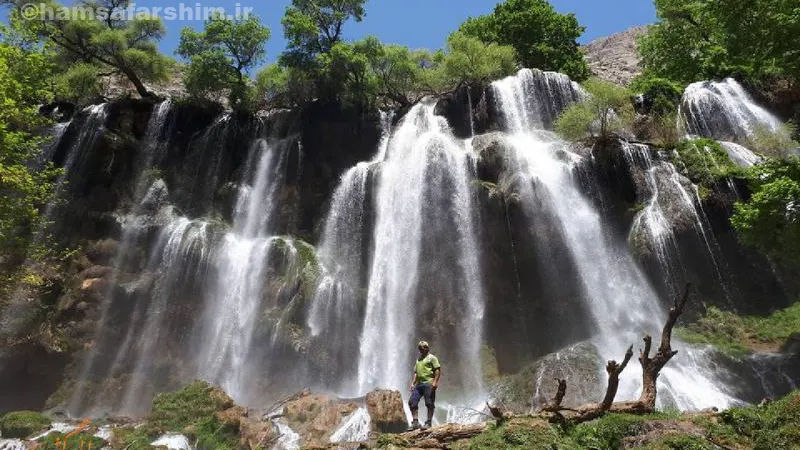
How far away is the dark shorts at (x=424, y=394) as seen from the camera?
9.08 meters

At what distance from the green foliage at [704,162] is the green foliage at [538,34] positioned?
46.0ft

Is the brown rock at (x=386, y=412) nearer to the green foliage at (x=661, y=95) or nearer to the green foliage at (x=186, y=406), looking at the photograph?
the green foliage at (x=186, y=406)

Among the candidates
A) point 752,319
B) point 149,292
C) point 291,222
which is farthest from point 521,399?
point 149,292

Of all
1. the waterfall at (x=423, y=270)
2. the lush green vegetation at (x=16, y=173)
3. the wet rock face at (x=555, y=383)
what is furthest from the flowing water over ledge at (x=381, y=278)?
the lush green vegetation at (x=16, y=173)

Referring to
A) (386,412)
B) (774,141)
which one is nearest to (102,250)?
(386,412)

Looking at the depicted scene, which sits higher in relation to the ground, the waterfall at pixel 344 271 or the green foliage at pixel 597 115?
the green foliage at pixel 597 115

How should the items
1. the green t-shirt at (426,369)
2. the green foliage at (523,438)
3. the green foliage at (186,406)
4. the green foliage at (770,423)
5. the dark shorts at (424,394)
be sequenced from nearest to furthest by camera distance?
the green foliage at (770,423) < the green foliage at (523,438) < the dark shorts at (424,394) < the green t-shirt at (426,369) < the green foliage at (186,406)

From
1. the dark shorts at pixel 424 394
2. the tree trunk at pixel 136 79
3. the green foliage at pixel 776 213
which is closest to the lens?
the dark shorts at pixel 424 394

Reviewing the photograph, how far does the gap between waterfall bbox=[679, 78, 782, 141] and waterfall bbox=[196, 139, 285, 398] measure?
20229mm

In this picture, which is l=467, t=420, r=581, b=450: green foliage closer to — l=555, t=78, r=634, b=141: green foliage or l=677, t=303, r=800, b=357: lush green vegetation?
l=677, t=303, r=800, b=357: lush green vegetation

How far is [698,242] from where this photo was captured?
18.4 meters

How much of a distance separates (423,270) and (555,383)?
7.33m

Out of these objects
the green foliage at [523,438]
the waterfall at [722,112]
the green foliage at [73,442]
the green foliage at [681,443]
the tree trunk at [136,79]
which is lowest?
the green foliage at [681,443]

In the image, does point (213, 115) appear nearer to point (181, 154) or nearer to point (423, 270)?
point (181, 154)
